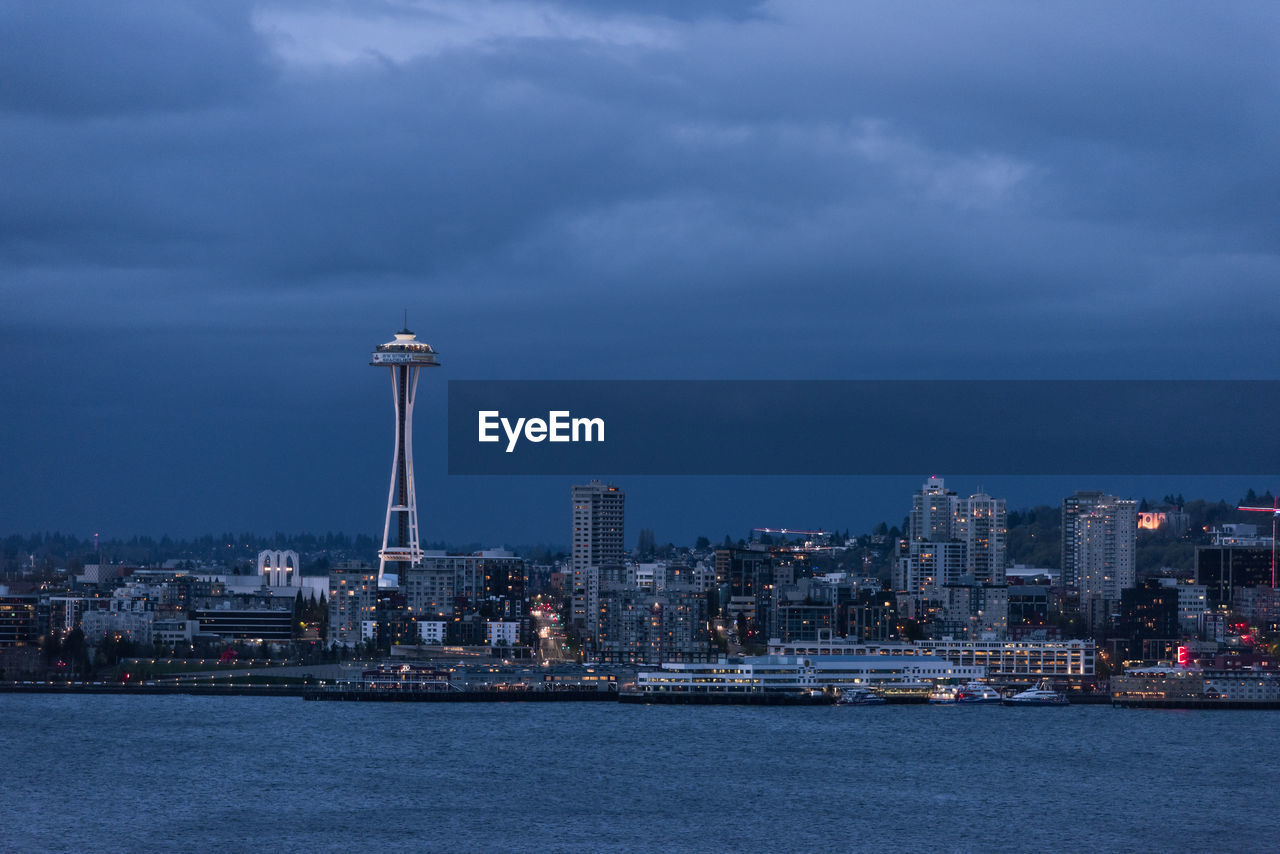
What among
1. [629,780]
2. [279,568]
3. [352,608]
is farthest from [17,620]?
[629,780]

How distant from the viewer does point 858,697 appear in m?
38.0

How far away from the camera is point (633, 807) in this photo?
22.6 m

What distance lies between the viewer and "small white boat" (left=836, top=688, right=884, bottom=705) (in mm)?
37844

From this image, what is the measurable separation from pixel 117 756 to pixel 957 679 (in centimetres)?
1818

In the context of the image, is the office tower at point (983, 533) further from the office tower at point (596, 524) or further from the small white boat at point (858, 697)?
the small white boat at point (858, 697)

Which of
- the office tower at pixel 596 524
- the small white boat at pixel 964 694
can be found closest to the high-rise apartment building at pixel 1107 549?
the office tower at pixel 596 524

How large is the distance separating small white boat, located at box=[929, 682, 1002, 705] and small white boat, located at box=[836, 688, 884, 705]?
123 centimetres

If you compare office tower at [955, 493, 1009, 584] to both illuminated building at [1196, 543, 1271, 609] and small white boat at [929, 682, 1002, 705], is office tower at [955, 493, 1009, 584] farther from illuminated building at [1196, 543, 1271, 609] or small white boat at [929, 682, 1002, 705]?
small white boat at [929, 682, 1002, 705]

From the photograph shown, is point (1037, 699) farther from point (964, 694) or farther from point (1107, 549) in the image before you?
point (1107, 549)

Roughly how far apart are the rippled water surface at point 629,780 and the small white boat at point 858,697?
2138 millimetres

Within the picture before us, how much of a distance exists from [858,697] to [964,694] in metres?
2.44

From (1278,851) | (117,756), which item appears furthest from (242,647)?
(1278,851)

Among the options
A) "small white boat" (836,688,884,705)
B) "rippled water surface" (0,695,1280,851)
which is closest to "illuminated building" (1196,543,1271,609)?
"small white boat" (836,688,884,705)

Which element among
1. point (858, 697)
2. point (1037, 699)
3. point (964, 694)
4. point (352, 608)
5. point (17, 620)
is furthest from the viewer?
point (352, 608)
